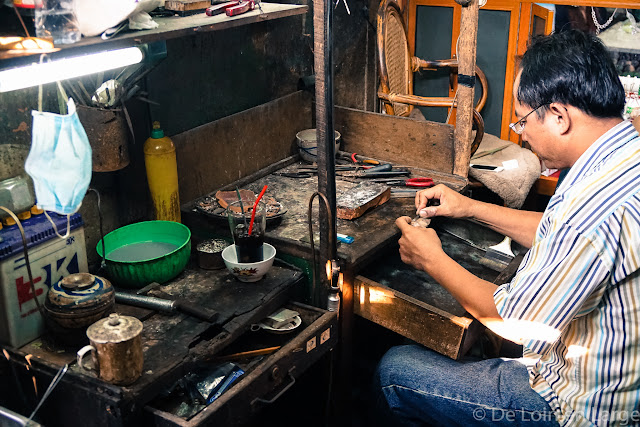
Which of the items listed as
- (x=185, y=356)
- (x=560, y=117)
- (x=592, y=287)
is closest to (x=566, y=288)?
(x=592, y=287)

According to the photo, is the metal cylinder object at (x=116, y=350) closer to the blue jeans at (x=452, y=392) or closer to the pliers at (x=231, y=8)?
the blue jeans at (x=452, y=392)

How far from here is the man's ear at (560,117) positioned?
199 cm

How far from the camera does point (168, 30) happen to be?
2.08 meters

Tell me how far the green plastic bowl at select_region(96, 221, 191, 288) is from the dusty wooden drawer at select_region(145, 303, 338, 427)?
399 millimetres

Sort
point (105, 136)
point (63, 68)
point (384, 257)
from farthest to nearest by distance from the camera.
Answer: point (384, 257) → point (105, 136) → point (63, 68)

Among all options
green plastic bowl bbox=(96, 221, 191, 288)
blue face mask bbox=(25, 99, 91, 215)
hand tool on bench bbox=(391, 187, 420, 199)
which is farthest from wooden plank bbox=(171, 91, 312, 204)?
blue face mask bbox=(25, 99, 91, 215)

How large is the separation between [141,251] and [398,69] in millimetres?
2430

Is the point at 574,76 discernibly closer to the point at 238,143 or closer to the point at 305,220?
the point at 305,220

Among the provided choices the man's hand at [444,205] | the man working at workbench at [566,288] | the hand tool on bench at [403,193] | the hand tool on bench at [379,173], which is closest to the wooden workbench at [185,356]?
the man working at workbench at [566,288]

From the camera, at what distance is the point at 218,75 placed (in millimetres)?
3197

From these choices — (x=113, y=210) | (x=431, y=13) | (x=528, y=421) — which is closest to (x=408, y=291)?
(x=528, y=421)

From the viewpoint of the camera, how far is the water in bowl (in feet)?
8.17

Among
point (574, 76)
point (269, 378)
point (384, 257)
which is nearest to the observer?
point (574, 76)

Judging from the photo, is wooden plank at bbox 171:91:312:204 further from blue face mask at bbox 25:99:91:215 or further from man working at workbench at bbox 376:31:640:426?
man working at workbench at bbox 376:31:640:426
